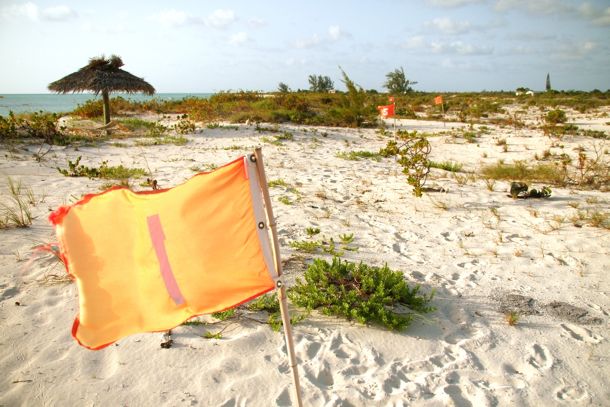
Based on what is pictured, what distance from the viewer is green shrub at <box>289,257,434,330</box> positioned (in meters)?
2.96

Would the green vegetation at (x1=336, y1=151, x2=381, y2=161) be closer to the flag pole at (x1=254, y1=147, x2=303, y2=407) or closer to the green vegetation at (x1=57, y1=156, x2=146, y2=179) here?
the green vegetation at (x1=57, y1=156, x2=146, y2=179)

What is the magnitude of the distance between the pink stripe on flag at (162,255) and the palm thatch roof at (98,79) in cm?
1207

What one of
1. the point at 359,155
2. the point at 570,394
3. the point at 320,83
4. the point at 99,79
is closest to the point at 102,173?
the point at 359,155

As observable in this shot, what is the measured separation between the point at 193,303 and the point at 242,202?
0.52 metres

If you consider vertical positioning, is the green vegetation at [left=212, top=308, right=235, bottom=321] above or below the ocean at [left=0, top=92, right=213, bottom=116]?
below

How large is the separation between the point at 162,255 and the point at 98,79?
1226 centimetres

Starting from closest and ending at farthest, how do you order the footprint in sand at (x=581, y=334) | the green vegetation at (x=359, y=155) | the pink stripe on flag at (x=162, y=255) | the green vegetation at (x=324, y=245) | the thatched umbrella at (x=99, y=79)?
1. the pink stripe on flag at (x=162, y=255)
2. the footprint in sand at (x=581, y=334)
3. the green vegetation at (x=324, y=245)
4. the green vegetation at (x=359, y=155)
5. the thatched umbrella at (x=99, y=79)

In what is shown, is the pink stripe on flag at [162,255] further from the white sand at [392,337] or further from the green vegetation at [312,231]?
the green vegetation at [312,231]

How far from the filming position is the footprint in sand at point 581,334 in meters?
2.84

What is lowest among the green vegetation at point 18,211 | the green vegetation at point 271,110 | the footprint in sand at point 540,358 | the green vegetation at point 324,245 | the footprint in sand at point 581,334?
the footprint in sand at point 540,358

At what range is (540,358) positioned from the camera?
2.68 meters

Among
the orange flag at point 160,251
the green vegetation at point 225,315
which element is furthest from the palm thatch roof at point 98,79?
the orange flag at point 160,251

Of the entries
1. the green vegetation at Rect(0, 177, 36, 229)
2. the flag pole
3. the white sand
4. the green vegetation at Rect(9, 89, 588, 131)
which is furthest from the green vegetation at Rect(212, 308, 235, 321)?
the green vegetation at Rect(9, 89, 588, 131)

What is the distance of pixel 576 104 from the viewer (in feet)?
75.5
